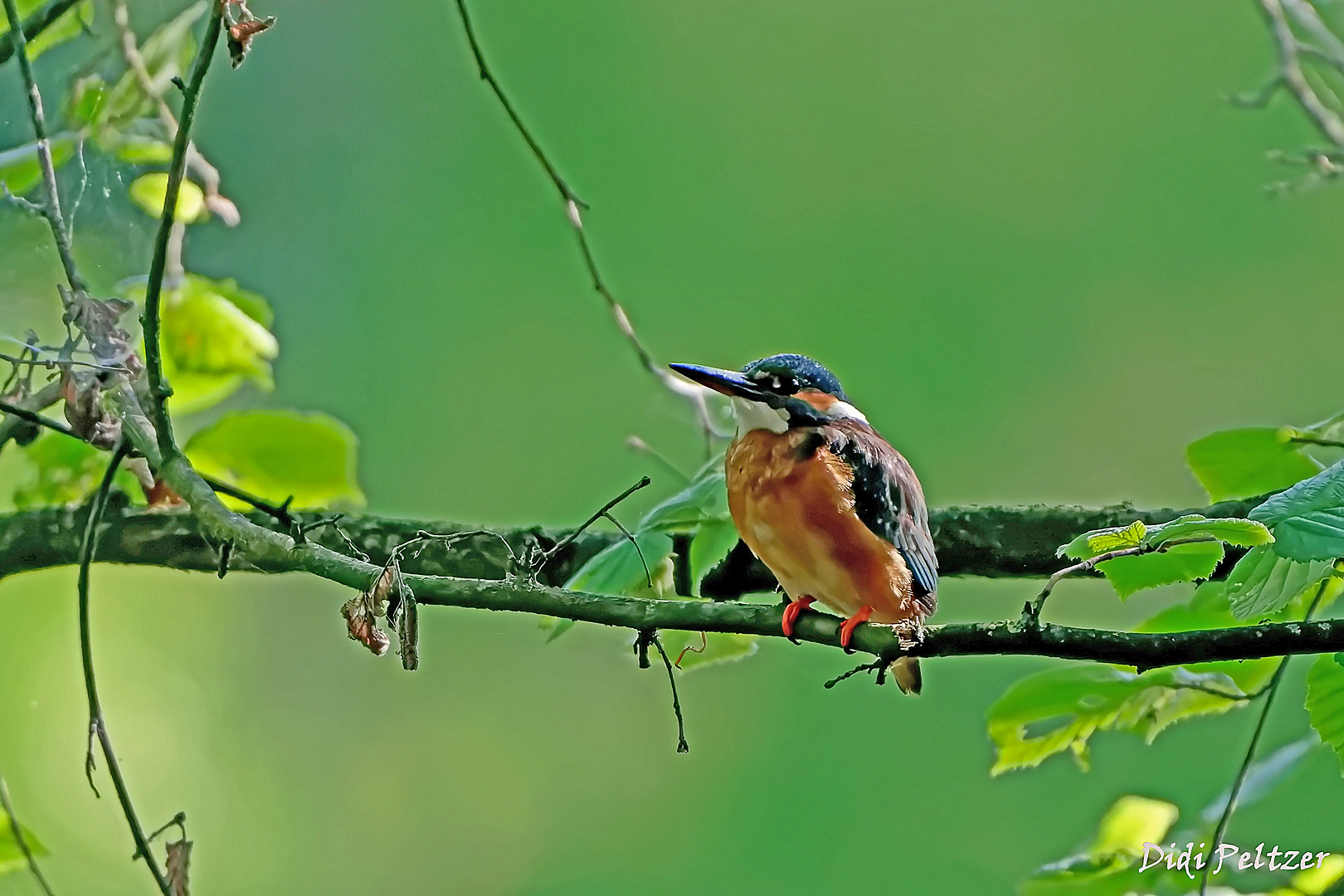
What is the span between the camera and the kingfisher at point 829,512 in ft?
3.78

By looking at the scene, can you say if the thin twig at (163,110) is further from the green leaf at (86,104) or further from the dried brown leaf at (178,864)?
the dried brown leaf at (178,864)

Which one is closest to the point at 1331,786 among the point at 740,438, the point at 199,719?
the point at 740,438

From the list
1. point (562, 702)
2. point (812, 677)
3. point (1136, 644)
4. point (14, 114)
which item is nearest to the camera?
point (1136, 644)

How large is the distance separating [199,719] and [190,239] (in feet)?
7.24

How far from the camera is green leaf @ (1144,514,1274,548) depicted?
59 centimetres

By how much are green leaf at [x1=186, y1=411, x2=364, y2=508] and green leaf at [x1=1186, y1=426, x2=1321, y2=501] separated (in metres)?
0.78

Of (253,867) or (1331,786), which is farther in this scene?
(253,867)

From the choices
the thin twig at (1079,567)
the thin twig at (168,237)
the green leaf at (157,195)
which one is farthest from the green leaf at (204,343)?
the thin twig at (1079,567)

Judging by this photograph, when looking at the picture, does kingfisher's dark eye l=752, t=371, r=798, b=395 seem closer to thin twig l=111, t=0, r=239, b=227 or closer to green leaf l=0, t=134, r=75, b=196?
thin twig l=111, t=0, r=239, b=227

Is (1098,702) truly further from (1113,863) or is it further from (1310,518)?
(1310,518)

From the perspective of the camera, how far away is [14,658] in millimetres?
1994

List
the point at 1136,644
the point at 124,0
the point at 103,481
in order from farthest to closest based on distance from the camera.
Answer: the point at 124,0 → the point at 103,481 → the point at 1136,644

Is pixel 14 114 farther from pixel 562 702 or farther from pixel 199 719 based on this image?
pixel 562 702

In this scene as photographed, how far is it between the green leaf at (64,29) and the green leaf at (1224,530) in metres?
1.04
